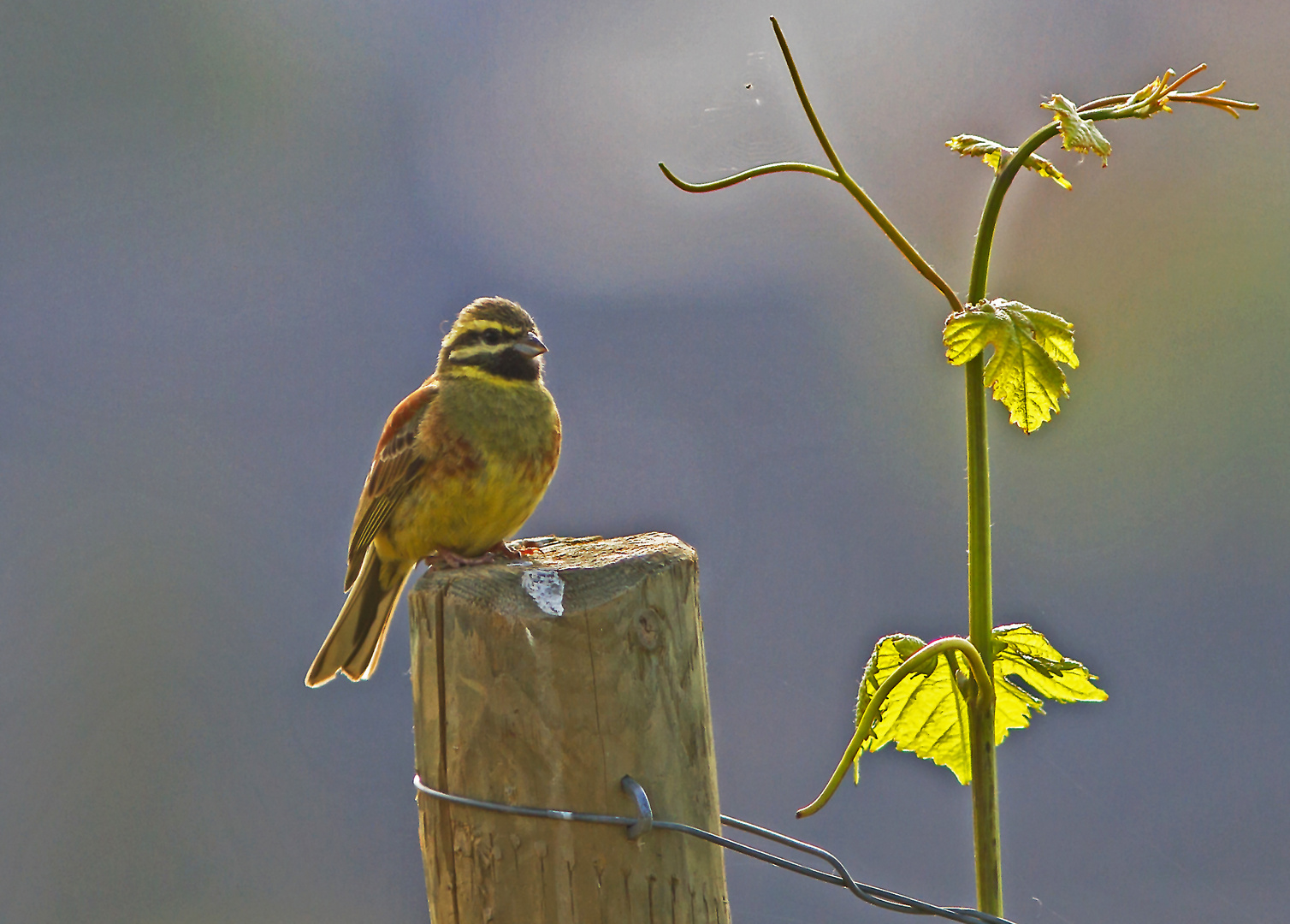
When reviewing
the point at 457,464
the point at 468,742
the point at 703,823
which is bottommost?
the point at 703,823

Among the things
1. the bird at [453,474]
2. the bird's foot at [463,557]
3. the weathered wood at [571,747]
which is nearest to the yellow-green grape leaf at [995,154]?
the weathered wood at [571,747]

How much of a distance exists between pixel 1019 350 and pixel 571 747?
892 millimetres

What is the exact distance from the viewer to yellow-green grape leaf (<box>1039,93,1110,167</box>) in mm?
1589

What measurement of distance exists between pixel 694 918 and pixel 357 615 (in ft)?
5.47

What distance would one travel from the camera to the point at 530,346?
10.8 feet

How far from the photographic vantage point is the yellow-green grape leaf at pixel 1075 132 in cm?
159

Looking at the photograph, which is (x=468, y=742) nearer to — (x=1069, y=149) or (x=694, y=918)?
(x=694, y=918)

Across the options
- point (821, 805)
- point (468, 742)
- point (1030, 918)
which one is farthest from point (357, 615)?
point (1030, 918)

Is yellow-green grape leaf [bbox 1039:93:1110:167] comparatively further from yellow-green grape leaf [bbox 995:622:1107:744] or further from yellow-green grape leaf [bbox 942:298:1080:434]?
yellow-green grape leaf [bbox 995:622:1107:744]

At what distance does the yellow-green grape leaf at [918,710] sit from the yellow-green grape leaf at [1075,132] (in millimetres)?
773

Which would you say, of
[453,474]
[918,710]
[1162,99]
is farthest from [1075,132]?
[453,474]

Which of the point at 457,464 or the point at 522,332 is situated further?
the point at 522,332

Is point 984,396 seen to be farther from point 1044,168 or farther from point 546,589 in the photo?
point 546,589

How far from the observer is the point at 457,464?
3008 mm
